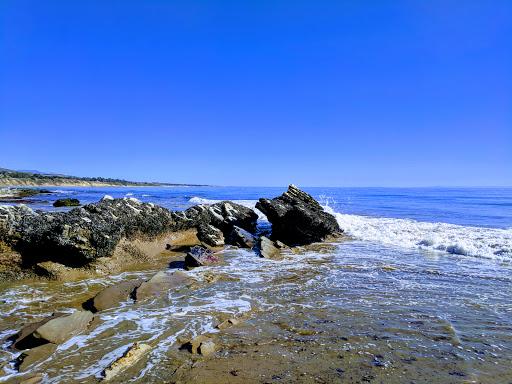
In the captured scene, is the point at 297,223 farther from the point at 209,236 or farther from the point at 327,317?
the point at 327,317

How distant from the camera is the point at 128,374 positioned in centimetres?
434

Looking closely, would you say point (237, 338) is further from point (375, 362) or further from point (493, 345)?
point (493, 345)

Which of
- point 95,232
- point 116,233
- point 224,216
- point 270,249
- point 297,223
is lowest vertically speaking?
point 270,249

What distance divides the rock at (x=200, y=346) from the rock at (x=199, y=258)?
5176 millimetres

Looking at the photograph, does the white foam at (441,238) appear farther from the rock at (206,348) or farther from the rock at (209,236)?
the rock at (206,348)

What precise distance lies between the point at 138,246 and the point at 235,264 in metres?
3.50

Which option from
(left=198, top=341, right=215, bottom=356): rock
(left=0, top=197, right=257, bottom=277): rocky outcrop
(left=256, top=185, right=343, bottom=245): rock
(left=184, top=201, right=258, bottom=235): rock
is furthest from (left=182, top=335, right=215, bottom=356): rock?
(left=256, top=185, right=343, bottom=245): rock

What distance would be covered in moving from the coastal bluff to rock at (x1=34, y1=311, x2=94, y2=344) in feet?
11.1

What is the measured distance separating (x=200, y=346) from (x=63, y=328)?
2.32 metres

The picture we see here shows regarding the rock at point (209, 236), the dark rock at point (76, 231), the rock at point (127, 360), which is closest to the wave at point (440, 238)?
the rock at point (209, 236)

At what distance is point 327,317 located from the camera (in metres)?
6.31

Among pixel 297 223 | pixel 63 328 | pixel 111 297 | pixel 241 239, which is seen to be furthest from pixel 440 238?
pixel 63 328

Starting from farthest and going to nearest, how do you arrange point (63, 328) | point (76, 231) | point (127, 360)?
point (76, 231) → point (63, 328) → point (127, 360)

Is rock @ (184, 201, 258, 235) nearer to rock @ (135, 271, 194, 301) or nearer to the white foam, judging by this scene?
the white foam
